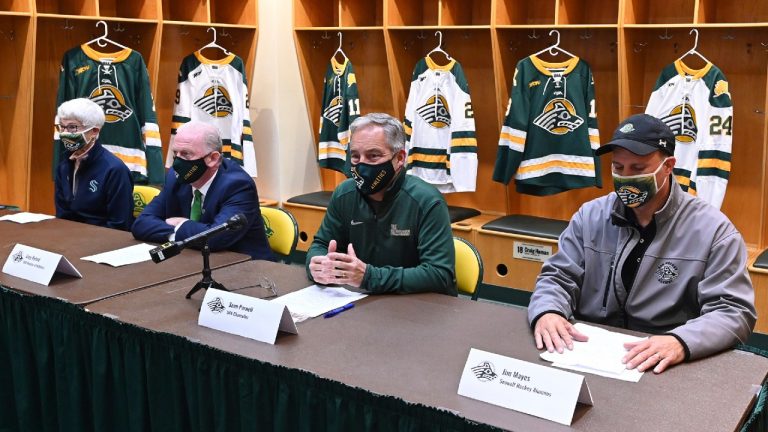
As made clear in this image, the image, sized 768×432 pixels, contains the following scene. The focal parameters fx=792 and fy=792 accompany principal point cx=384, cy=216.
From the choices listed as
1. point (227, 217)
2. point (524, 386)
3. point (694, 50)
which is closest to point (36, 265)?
point (227, 217)

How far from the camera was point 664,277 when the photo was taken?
82.5 inches

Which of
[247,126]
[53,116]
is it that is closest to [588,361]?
[247,126]

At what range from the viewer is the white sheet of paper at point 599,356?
1.75m

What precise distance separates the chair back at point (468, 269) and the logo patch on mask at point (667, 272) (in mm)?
650

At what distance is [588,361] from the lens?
1.81 metres

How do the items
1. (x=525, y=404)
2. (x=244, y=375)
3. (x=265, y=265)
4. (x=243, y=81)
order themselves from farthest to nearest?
(x=243, y=81), (x=265, y=265), (x=244, y=375), (x=525, y=404)

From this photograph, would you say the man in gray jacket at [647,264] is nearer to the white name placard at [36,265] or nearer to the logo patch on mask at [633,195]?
the logo patch on mask at [633,195]

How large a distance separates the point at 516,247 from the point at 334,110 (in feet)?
5.55

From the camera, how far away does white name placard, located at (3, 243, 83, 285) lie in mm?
2502

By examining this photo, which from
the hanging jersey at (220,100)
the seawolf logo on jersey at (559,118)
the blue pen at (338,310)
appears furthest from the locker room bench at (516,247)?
the blue pen at (338,310)

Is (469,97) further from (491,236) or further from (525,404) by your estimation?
(525,404)

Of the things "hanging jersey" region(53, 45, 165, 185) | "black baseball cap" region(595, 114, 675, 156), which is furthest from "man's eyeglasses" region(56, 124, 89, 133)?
"black baseball cap" region(595, 114, 675, 156)

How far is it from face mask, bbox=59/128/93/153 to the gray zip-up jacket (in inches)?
91.7

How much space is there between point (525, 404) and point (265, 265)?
4.51 ft
